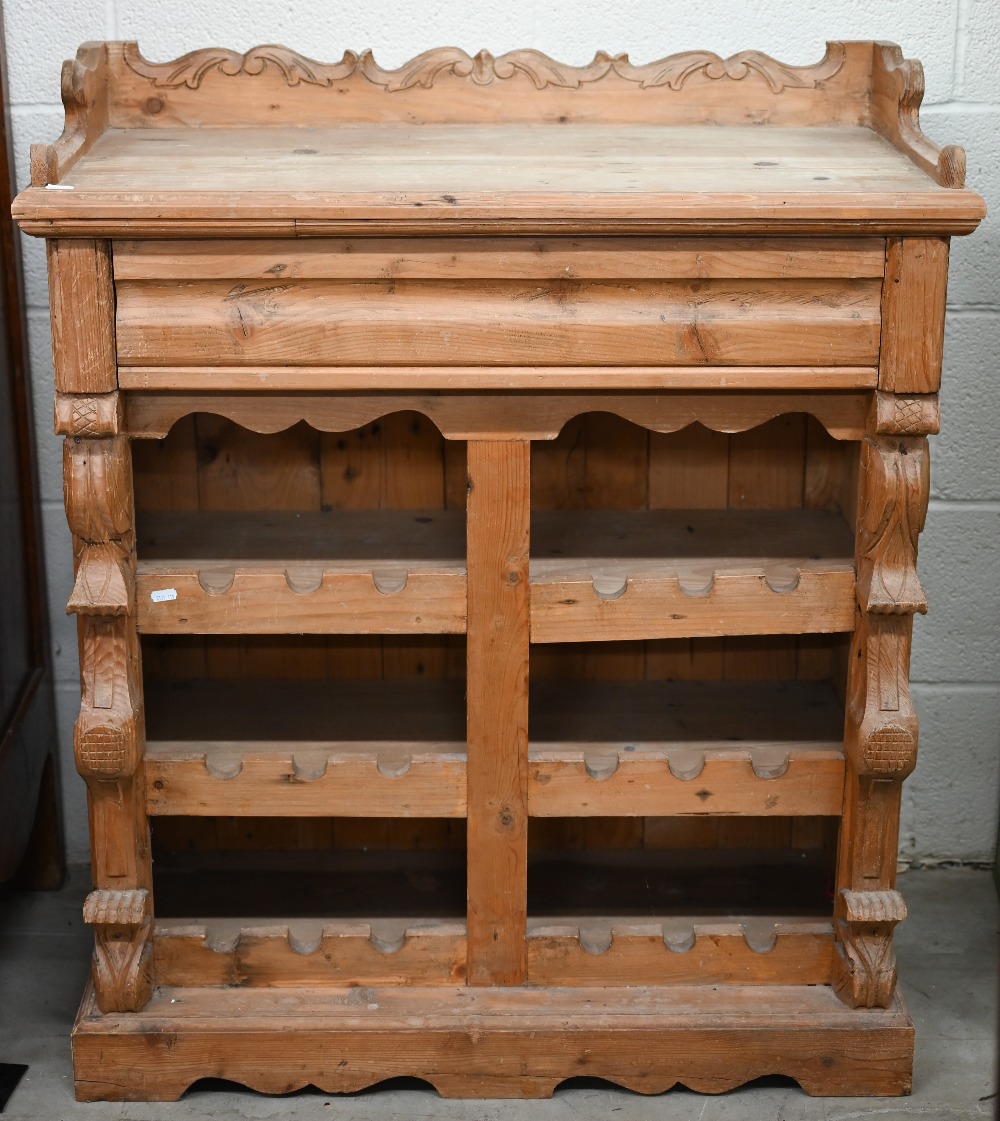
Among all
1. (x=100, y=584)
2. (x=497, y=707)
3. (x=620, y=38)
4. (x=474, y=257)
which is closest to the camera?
(x=474, y=257)

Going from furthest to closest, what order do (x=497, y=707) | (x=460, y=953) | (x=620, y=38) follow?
(x=620, y=38)
(x=460, y=953)
(x=497, y=707)

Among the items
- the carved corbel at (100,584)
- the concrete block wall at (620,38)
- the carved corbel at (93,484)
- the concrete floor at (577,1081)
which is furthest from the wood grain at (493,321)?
the concrete floor at (577,1081)

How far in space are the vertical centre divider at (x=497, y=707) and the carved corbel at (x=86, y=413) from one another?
456 mm

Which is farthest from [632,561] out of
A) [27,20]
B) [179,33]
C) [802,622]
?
[27,20]

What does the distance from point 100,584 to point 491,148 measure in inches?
31.6

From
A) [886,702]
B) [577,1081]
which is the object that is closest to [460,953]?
[577,1081]

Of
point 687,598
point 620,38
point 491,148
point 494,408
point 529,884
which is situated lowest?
point 529,884

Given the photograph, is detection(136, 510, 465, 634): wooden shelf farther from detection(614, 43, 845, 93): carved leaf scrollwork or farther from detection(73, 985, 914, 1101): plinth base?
detection(614, 43, 845, 93): carved leaf scrollwork

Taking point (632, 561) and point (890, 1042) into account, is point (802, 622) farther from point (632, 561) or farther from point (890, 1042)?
point (890, 1042)

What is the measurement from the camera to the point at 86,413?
1962mm

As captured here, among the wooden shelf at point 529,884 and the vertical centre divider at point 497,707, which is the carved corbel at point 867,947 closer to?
the wooden shelf at point 529,884

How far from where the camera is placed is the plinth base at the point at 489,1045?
2195mm

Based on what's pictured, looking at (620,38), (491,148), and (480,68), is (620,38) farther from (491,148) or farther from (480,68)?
(491,148)

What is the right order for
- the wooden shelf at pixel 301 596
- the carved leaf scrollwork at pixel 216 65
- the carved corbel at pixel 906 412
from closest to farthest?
1. the carved corbel at pixel 906 412
2. the wooden shelf at pixel 301 596
3. the carved leaf scrollwork at pixel 216 65
